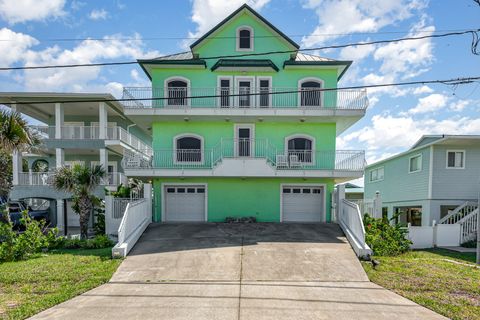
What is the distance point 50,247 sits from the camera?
1109 centimetres

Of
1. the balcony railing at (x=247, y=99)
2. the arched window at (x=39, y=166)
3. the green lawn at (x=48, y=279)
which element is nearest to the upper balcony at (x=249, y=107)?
the balcony railing at (x=247, y=99)

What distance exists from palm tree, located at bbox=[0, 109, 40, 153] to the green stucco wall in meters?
6.37

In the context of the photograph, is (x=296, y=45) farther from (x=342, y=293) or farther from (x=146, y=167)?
(x=342, y=293)

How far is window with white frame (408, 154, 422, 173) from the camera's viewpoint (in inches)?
667

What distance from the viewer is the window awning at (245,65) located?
14867 millimetres

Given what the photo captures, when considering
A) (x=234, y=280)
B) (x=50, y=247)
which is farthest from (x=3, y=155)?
(x=234, y=280)

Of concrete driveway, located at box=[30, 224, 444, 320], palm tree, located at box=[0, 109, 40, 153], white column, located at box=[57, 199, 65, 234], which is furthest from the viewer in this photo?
white column, located at box=[57, 199, 65, 234]

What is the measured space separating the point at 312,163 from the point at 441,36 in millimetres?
8055

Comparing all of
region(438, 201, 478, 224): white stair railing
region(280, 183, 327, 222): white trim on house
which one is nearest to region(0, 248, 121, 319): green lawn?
region(280, 183, 327, 222): white trim on house

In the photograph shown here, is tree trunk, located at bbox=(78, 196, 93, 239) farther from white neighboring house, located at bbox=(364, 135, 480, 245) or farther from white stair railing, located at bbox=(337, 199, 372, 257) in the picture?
white neighboring house, located at bbox=(364, 135, 480, 245)

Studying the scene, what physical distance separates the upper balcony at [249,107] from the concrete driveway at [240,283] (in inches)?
240

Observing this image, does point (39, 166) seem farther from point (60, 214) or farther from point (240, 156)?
point (240, 156)

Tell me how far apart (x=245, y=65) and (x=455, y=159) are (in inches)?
521

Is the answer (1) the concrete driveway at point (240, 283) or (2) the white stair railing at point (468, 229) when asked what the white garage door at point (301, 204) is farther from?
(2) the white stair railing at point (468, 229)
